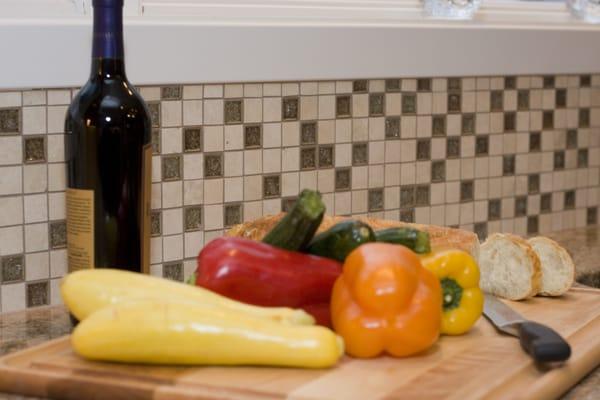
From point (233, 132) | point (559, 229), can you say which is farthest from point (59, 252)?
point (559, 229)

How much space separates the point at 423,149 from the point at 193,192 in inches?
18.8

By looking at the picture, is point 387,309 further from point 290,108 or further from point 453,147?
point 453,147

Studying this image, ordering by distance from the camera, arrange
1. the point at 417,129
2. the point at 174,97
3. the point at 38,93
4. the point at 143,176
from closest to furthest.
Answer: the point at 143,176 → the point at 38,93 → the point at 174,97 → the point at 417,129

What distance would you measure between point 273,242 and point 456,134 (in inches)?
32.0

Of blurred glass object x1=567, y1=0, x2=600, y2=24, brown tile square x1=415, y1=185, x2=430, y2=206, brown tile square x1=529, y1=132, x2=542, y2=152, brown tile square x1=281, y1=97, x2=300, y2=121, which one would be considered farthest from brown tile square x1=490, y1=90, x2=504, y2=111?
brown tile square x1=281, y1=97, x2=300, y2=121

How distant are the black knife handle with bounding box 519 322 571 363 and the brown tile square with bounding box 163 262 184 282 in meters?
0.58

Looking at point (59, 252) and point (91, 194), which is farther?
point (59, 252)

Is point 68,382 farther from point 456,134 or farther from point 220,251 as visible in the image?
point 456,134

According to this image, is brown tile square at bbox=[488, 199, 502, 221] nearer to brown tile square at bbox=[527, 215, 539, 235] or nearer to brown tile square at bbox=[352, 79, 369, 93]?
brown tile square at bbox=[527, 215, 539, 235]

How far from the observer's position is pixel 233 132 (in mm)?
1741

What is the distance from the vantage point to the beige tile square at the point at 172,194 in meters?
1.68

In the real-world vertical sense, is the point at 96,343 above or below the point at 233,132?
below

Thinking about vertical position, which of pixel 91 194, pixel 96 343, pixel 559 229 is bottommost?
pixel 559 229

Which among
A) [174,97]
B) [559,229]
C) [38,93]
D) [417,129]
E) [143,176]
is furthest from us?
[559,229]
